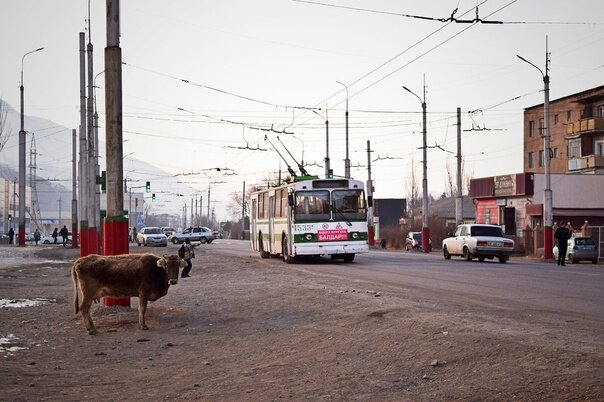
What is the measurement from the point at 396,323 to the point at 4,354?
547cm

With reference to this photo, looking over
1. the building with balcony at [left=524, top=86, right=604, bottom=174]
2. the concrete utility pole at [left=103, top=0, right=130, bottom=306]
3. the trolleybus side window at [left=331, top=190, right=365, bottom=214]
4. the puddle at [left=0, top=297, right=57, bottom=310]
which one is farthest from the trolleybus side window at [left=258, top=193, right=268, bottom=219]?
the building with balcony at [left=524, top=86, right=604, bottom=174]

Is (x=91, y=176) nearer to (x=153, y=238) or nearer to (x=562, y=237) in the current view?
(x=562, y=237)

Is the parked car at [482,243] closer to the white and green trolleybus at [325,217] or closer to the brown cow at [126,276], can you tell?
the white and green trolleybus at [325,217]

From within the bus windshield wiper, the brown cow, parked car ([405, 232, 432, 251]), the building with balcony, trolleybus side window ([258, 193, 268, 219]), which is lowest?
parked car ([405, 232, 432, 251])

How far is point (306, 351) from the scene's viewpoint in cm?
1072

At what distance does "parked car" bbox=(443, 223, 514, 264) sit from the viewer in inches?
1476

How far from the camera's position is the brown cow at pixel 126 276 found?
1361 cm

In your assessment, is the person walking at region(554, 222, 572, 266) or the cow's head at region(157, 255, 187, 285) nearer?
the cow's head at region(157, 255, 187, 285)

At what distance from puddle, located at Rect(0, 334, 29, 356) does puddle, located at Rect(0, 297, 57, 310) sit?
15.6 ft

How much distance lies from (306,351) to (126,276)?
4.31 meters

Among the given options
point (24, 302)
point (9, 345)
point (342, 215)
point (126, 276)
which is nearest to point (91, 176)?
point (342, 215)

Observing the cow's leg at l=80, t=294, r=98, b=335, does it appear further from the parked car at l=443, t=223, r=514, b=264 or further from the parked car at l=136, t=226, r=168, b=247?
the parked car at l=136, t=226, r=168, b=247

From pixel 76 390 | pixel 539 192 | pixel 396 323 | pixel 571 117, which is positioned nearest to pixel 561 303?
pixel 396 323

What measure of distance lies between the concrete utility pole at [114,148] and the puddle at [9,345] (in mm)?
2951
